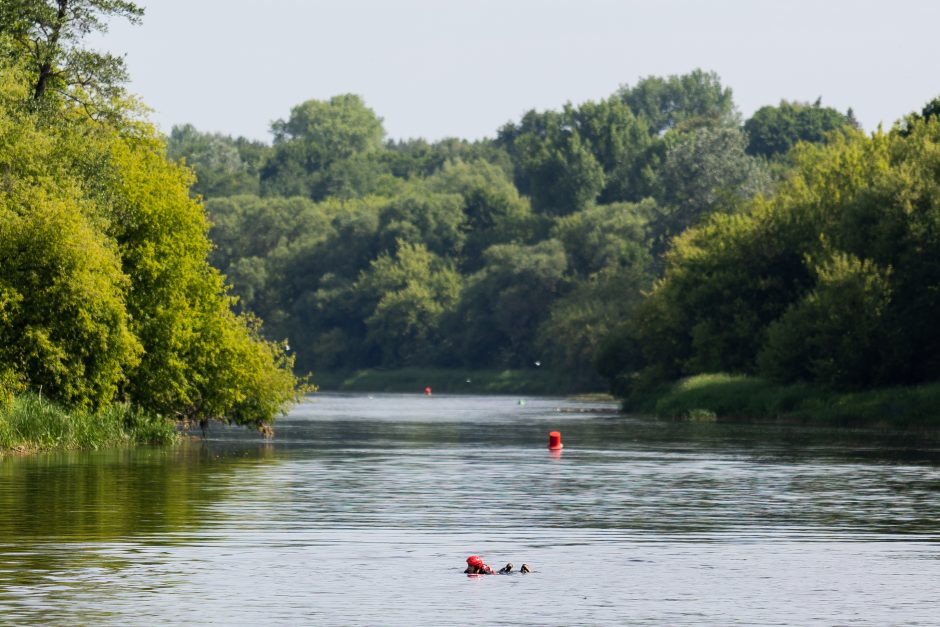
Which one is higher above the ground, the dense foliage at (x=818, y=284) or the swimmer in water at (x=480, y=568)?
the dense foliage at (x=818, y=284)

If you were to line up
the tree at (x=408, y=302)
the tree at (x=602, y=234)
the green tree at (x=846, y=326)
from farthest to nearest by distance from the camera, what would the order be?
the tree at (x=408, y=302), the tree at (x=602, y=234), the green tree at (x=846, y=326)

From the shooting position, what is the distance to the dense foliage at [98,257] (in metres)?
54.2

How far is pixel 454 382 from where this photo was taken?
179 metres

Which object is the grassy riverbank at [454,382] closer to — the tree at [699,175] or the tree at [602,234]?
the tree at [602,234]

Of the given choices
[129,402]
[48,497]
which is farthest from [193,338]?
[48,497]

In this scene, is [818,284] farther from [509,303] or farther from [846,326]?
[509,303]

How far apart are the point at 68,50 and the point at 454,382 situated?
116948 millimetres

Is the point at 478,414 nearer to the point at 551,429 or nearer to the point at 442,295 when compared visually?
the point at 551,429

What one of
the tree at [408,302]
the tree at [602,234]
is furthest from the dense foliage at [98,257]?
the tree at [408,302]

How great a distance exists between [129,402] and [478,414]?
48005 mm

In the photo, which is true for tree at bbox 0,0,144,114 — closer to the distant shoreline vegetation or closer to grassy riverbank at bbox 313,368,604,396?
the distant shoreline vegetation

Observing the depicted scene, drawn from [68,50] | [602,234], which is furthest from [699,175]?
[68,50]

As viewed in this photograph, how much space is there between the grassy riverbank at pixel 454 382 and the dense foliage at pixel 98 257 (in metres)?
92.1

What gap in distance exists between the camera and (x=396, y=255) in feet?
643
